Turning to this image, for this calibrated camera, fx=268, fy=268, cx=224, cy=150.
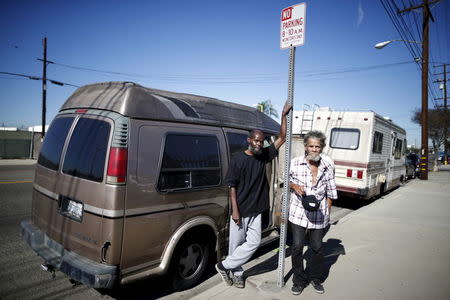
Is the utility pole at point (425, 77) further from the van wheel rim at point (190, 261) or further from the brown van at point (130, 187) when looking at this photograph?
A: the van wheel rim at point (190, 261)

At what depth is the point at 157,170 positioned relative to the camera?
2850mm

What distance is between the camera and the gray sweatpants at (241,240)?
3.09 metres

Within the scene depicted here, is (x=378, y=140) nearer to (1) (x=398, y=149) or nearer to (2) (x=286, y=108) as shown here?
(1) (x=398, y=149)

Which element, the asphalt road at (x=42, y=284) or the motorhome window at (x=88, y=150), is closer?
the motorhome window at (x=88, y=150)

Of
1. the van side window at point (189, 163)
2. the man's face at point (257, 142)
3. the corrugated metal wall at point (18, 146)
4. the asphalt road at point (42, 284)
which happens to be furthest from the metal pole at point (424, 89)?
the corrugated metal wall at point (18, 146)

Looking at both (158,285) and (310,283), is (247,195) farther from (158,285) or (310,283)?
(158,285)

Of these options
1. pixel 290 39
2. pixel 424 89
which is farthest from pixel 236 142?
pixel 424 89

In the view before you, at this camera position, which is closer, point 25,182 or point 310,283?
point 310,283

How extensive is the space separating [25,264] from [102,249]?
2119 mm

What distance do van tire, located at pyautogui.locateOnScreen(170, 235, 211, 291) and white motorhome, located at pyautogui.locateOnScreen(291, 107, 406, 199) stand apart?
506cm

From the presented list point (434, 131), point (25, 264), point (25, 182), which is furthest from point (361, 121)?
point (434, 131)

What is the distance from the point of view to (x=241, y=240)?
125 inches

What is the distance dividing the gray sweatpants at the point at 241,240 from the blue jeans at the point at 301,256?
18.2 inches

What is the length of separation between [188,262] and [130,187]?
1327 millimetres
